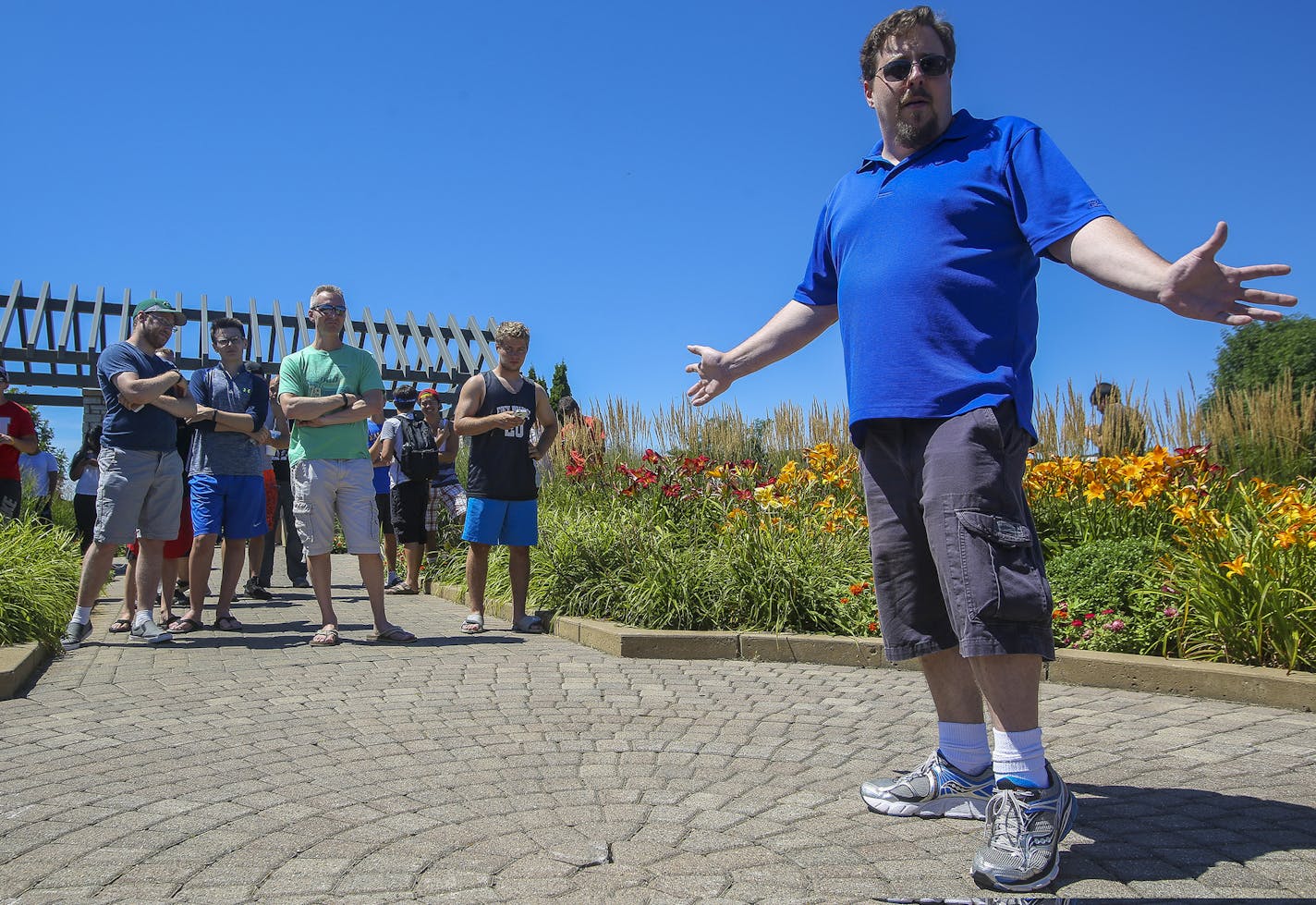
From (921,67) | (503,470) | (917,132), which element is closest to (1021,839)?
(917,132)

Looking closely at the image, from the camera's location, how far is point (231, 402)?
23.5 feet

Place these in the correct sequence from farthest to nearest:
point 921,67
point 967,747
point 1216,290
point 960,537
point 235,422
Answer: point 235,422 → point 967,747 → point 921,67 → point 960,537 → point 1216,290

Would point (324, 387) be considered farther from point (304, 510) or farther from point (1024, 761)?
point (1024, 761)

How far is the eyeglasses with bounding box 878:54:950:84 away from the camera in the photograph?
286 cm

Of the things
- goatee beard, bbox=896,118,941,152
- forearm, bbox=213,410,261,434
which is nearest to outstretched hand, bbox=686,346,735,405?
goatee beard, bbox=896,118,941,152

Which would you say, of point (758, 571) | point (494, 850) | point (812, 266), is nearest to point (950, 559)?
point (812, 266)

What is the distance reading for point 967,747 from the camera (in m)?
3.07

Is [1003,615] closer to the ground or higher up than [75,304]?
closer to the ground

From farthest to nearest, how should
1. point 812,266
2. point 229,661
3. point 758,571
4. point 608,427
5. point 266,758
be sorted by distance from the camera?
point 608,427, point 758,571, point 229,661, point 266,758, point 812,266

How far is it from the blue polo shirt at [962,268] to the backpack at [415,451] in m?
7.43

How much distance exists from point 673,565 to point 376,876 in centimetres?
430

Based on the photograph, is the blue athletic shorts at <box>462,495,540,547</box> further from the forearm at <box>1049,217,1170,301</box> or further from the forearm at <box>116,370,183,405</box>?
the forearm at <box>1049,217,1170,301</box>

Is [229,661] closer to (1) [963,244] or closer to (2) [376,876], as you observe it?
(2) [376,876]

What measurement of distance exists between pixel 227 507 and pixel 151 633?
1.00 m
